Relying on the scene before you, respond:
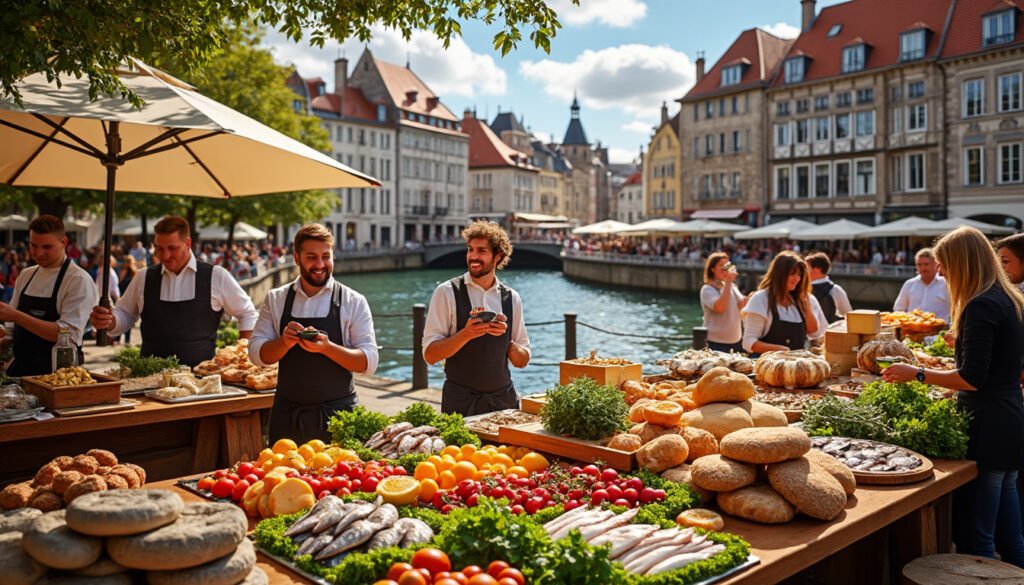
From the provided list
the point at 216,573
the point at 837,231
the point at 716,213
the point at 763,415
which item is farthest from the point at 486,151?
the point at 216,573

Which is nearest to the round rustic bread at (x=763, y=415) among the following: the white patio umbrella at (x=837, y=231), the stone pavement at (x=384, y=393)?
the stone pavement at (x=384, y=393)

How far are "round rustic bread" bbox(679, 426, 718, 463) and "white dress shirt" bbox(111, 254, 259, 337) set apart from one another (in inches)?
135

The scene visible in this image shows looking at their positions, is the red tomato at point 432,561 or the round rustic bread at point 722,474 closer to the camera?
the red tomato at point 432,561

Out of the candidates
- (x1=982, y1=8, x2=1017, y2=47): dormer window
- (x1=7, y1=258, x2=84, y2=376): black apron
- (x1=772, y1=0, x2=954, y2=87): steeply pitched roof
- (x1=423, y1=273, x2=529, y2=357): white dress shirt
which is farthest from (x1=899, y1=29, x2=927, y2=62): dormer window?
(x1=7, y1=258, x2=84, y2=376): black apron

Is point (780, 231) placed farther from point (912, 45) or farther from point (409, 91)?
point (409, 91)

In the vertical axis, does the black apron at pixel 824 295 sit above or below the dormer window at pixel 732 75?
below

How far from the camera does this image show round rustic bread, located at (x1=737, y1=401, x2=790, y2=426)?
3961 millimetres

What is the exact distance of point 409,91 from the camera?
3049 inches

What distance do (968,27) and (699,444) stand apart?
143 ft

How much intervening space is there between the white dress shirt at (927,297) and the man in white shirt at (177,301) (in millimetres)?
6798

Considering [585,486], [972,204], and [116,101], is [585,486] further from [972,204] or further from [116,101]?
[972,204]

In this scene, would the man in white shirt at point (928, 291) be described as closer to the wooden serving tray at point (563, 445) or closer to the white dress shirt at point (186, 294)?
the wooden serving tray at point (563, 445)

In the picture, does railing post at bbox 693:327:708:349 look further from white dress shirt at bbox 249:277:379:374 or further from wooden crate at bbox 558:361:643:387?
white dress shirt at bbox 249:277:379:374

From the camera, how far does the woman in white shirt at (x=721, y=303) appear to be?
8.41 meters
